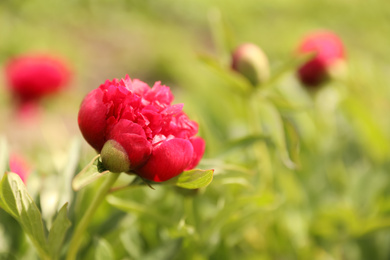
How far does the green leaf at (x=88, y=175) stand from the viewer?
1.19ft

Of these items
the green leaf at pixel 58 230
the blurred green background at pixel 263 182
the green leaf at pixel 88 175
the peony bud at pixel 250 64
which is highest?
the green leaf at pixel 88 175

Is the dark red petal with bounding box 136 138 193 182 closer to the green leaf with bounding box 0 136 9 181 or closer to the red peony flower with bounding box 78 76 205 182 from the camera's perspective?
the red peony flower with bounding box 78 76 205 182

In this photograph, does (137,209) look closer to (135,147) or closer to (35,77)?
(135,147)

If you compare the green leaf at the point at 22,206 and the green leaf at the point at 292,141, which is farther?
the green leaf at the point at 292,141

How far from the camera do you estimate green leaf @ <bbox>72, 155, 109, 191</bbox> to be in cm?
36

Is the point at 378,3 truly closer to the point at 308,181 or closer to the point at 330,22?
the point at 330,22

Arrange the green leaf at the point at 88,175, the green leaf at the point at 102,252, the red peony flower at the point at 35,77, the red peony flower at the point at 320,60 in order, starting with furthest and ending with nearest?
the red peony flower at the point at 35,77
the red peony flower at the point at 320,60
the green leaf at the point at 102,252
the green leaf at the point at 88,175

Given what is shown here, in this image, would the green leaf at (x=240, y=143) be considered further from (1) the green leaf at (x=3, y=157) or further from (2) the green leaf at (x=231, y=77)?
(1) the green leaf at (x=3, y=157)

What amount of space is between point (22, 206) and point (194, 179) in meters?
0.14

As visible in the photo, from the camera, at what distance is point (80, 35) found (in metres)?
3.88

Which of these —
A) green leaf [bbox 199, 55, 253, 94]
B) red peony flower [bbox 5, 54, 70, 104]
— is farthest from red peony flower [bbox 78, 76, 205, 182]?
red peony flower [bbox 5, 54, 70, 104]

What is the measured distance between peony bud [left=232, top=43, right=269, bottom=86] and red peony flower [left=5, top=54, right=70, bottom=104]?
50cm

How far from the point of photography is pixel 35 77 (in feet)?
3.30

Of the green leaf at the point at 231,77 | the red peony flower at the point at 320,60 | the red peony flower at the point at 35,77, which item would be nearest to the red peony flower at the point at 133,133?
the green leaf at the point at 231,77
